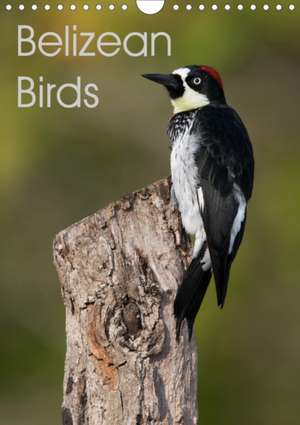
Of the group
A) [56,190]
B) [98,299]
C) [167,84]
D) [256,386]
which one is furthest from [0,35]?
[256,386]

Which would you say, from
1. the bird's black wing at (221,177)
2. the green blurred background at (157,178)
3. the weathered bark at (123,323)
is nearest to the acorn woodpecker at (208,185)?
the bird's black wing at (221,177)

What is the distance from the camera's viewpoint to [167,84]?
487 cm

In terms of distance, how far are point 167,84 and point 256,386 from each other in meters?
2.27

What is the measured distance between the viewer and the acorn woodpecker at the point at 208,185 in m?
4.20

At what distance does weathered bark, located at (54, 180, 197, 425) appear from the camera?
3865 millimetres

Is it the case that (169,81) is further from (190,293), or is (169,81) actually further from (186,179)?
(190,293)

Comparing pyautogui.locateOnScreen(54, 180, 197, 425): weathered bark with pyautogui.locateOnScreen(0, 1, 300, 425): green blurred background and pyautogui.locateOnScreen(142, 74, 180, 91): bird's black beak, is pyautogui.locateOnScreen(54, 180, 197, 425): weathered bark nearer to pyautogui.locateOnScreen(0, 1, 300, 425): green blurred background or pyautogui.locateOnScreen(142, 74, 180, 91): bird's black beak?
pyautogui.locateOnScreen(142, 74, 180, 91): bird's black beak

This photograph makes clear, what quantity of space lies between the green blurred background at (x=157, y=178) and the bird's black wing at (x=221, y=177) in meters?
1.64

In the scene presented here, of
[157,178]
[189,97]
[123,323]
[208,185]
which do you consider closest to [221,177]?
[208,185]

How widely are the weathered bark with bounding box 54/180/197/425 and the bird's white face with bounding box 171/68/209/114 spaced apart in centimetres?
85

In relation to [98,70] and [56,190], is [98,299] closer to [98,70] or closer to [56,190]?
[98,70]

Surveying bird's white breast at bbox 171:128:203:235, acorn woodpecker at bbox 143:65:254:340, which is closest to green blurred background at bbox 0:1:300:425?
acorn woodpecker at bbox 143:65:254:340

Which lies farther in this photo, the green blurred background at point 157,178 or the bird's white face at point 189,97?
the green blurred background at point 157,178

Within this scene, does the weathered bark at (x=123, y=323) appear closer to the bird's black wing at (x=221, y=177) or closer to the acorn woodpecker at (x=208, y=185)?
the acorn woodpecker at (x=208, y=185)
